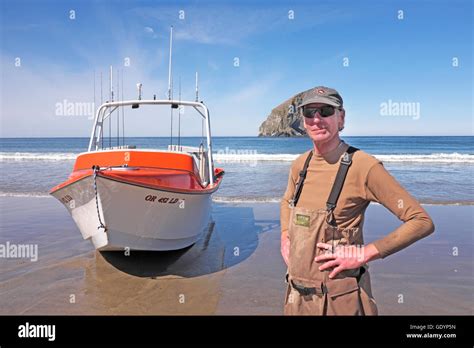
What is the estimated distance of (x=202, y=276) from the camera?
18.8 ft

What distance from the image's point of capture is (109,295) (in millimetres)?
4980

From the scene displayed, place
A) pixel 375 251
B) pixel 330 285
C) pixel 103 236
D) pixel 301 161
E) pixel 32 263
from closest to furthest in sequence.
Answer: pixel 375 251, pixel 330 285, pixel 301 161, pixel 103 236, pixel 32 263

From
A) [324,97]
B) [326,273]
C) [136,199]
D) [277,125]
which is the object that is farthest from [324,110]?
[277,125]

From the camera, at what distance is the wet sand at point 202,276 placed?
4.63m

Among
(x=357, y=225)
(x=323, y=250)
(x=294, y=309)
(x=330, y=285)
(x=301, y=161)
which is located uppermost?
(x=301, y=161)

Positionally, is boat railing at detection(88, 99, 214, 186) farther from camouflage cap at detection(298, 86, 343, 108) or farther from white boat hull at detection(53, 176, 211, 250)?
camouflage cap at detection(298, 86, 343, 108)

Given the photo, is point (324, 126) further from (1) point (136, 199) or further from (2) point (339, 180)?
(1) point (136, 199)

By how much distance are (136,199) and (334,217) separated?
3.72 metres

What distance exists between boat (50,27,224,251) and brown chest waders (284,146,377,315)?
11.2 feet

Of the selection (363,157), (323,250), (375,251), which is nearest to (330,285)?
(323,250)

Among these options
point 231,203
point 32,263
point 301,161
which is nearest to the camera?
point 301,161

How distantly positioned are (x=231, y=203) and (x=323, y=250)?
1012 cm

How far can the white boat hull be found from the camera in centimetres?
505

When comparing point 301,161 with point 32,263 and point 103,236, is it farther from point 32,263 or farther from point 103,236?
point 32,263
